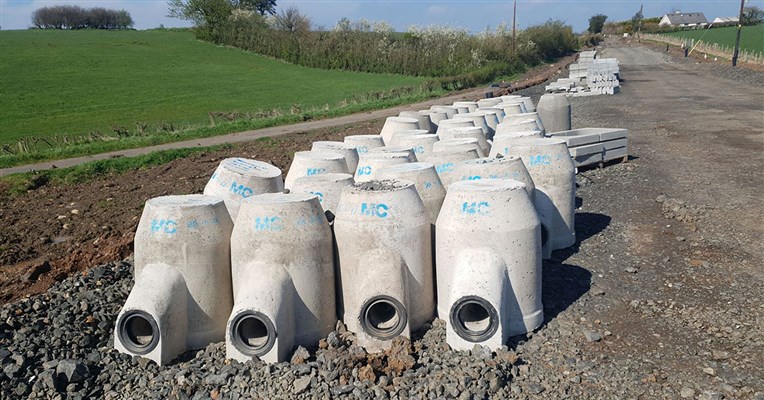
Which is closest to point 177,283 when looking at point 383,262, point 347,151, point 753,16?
point 383,262

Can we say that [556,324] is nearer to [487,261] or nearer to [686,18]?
[487,261]

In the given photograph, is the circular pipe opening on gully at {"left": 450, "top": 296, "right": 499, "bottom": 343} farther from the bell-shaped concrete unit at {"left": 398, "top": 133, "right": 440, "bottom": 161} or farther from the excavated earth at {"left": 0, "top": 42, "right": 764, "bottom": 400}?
Result: the bell-shaped concrete unit at {"left": 398, "top": 133, "right": 440, "bottom": 161}

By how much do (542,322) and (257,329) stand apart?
2.71 metres

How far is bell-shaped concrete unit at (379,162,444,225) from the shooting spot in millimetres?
7395

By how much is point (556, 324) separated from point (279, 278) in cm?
268

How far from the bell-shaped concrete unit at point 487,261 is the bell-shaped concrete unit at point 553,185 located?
2.21m

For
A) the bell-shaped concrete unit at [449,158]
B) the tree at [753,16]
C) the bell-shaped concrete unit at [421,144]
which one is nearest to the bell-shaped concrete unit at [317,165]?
the bell-shaped concrete unit at [449,158]

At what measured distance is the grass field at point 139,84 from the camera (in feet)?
102

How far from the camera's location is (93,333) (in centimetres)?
680

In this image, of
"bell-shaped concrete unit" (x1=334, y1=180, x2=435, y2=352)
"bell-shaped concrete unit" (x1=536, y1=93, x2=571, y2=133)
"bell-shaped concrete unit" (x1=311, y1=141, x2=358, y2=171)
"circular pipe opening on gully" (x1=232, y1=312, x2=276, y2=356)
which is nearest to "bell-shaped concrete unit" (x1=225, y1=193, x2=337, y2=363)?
"circular pipe opening on gully" (x1=232, y1=312, x2=276, y2=356)

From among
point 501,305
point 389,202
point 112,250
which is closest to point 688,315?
point 501,305

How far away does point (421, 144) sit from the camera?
10141mm

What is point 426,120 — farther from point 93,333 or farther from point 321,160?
point 93,333

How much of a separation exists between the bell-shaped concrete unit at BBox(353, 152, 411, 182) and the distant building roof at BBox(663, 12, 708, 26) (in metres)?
153
